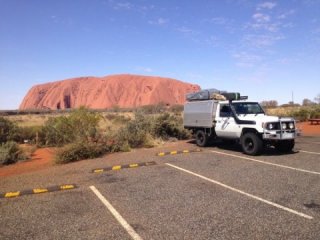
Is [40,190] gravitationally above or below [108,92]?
below

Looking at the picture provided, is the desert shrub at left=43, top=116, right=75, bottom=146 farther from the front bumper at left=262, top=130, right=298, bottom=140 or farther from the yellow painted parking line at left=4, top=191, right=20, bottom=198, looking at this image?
the front bumper at left=262, top=130, right=298, bottom=140

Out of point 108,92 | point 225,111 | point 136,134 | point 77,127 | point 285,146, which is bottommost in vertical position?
point 285,146

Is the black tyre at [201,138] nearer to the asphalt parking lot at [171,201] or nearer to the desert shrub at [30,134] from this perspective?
the asphalt parking lot at [171,201]

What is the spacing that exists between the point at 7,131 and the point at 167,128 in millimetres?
9739

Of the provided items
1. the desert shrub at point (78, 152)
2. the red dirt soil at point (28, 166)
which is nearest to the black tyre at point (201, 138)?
the desert shrub at point (78, 152)

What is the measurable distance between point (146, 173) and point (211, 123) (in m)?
5.42

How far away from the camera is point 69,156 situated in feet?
42.5

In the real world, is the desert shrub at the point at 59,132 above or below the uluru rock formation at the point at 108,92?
below

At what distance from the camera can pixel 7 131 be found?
2070 cm

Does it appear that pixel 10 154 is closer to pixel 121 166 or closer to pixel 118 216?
pixel 121 166

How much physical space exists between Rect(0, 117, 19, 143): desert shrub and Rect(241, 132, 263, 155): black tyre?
14.0 metres

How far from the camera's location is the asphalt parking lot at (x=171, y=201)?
5.34m

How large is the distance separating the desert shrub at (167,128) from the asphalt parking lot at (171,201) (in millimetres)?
7191

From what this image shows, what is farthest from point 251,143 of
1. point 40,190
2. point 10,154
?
point 10,154
